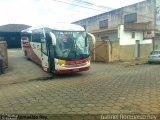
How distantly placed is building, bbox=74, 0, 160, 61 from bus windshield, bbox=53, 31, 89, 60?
9.48 m

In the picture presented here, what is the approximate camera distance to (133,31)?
2656cm

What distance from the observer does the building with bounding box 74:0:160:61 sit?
82.1ft

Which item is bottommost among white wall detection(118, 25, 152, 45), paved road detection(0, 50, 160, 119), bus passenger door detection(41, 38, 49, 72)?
paved road detection(0, 50, 160, 119)

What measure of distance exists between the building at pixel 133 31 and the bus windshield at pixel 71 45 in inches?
373

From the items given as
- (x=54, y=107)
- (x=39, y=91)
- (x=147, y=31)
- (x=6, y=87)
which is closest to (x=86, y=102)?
(x=54, y=107)

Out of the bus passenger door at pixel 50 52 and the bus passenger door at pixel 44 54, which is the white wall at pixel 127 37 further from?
the bus passenger door at pixel 50 52

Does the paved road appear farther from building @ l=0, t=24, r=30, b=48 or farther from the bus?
building @ l=0, t=24, r=30, b=48

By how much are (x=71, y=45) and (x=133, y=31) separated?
585 inches

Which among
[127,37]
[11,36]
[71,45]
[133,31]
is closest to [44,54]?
[71,45]

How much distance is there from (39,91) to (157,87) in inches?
210

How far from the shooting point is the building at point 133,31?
25.0m

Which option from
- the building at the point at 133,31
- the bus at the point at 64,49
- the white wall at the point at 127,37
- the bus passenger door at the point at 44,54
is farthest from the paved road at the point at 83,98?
the white wall at the point at 127,37

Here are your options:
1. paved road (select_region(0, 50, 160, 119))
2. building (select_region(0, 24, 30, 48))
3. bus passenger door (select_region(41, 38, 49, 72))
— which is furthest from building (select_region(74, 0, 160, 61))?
paved road (select_region(0, 50, 160, 119))

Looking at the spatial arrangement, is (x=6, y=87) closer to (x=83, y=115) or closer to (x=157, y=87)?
(x=83, y=115)
